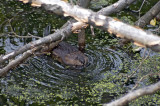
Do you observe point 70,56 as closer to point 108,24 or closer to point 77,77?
point 77,77

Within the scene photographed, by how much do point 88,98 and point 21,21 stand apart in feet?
10.0

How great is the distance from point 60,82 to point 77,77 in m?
0.34

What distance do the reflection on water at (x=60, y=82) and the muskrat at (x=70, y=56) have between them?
12 cm

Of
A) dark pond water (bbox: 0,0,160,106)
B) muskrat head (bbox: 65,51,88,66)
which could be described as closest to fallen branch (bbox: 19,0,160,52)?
dark pond water (bbox: 0,0,160,106)

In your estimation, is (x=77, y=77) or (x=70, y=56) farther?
(x=70, y=56)

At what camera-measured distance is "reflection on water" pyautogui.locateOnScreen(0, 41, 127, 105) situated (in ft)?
13.5

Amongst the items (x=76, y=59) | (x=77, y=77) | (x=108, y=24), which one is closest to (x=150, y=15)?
(x=76, y=59)

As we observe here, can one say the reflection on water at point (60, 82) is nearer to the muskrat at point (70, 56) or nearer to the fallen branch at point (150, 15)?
the muskrat at point (70, 56)

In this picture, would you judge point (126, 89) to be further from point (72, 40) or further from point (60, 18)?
point (60, 18)

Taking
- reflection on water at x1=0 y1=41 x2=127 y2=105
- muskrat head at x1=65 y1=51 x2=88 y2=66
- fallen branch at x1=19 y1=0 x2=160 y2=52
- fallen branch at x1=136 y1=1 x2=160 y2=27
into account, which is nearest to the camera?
fallen branch at x1=19 y1=0 x2=160 y2=52

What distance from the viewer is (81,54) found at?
5250 millimetres

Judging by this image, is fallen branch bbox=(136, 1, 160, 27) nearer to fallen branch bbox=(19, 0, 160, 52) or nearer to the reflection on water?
the reflection on water

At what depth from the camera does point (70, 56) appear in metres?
5.21

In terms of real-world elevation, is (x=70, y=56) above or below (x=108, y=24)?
below
